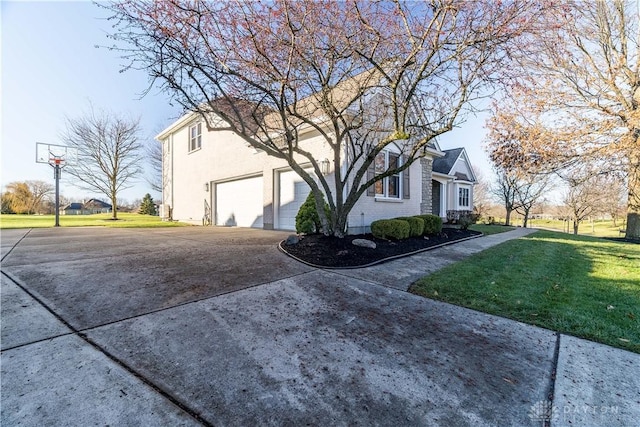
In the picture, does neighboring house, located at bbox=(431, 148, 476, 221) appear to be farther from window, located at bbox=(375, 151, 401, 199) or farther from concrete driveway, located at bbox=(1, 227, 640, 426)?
concrete driveway, located at bbox=(1, 227, 640, 426)

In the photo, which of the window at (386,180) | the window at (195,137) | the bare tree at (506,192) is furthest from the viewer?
the bare tree at (506,192)

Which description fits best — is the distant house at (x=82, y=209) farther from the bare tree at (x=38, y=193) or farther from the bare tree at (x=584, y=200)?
the bare tree at (x=584, y=200)

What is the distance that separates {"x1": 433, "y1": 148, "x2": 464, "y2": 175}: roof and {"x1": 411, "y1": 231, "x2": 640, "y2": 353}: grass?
38.6ft

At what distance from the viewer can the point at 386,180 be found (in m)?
9.80

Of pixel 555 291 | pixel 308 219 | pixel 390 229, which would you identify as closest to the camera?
pixel 555 291

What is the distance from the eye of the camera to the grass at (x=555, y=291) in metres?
2.98

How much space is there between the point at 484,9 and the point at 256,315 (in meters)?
5.83

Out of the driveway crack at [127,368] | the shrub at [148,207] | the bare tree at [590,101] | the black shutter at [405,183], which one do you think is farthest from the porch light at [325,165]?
the shrub at [148,207]

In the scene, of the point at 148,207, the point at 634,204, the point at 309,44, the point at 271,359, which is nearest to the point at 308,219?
the point at 309,44

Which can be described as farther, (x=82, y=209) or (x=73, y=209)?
(x=73, y=209)

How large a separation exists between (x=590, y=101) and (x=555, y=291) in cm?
1083

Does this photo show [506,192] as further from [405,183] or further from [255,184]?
[255,184]

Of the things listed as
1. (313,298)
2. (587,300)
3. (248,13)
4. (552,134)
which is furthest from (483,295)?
(552,134)

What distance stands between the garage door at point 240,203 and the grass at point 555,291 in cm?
822
